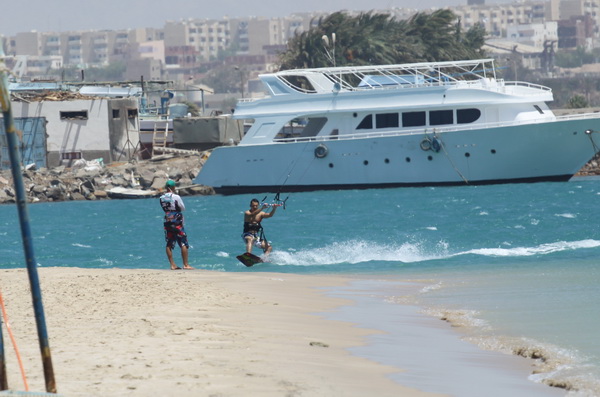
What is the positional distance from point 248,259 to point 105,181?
90.7 feet

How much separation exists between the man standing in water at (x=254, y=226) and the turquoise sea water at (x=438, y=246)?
0.38 metres

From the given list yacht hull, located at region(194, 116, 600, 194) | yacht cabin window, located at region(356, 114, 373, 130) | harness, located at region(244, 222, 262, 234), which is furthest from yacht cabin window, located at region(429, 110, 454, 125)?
harness, located at region(244, 222, 262, 234)

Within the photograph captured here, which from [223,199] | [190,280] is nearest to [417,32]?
[223,199]

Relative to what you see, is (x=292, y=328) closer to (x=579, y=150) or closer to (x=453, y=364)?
(x=453, y=364)

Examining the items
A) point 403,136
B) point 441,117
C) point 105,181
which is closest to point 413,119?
point 403,136

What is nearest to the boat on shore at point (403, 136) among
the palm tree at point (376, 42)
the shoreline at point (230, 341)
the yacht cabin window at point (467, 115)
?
the yacht cabin window at point (467, 115)

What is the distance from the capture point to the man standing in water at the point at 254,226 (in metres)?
17.7

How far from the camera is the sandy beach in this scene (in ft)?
24.1

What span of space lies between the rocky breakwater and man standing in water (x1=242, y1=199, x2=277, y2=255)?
24636 millimetres

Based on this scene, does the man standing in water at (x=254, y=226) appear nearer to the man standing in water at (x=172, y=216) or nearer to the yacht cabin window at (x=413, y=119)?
the man standing in water at (x=172, y=216)

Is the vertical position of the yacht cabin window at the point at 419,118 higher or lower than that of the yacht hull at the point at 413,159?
higher

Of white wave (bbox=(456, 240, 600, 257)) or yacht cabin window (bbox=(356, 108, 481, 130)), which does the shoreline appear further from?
yacht cabin window (bbox=(356, 108, 481, 130))

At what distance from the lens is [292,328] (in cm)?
1038

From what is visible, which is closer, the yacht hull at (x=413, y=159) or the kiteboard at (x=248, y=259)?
the kiteboard at (x=248, y=259)
